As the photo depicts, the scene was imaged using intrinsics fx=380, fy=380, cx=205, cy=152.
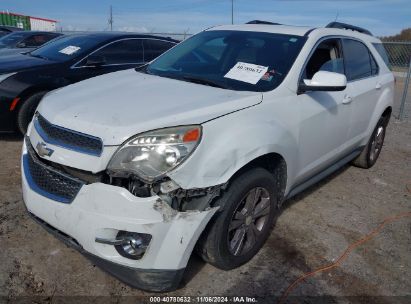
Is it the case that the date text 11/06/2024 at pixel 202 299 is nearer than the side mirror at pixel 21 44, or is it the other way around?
the date text 11/06/2024 at pixel 202 299

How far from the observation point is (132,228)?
2084 mm

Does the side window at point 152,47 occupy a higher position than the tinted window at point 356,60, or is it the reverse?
the tinted window at point 356,60

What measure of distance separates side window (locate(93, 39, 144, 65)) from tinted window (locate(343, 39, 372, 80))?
11.3 ft

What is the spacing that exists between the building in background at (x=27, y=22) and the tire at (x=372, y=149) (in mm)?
33005

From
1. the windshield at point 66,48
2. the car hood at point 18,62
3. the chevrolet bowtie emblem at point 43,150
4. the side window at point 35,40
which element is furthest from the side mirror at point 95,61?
the side window at point 35,40

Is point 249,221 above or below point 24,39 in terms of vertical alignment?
above

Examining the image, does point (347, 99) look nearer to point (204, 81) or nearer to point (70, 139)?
point (204, 81)

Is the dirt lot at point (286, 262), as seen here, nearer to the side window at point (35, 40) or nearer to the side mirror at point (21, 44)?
the side mirror at point (21, 44)

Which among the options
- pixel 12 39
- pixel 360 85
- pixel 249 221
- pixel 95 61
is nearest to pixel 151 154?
pixel 249 221

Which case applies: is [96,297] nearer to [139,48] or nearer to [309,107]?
[309,107]

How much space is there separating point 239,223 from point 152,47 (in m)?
4.62

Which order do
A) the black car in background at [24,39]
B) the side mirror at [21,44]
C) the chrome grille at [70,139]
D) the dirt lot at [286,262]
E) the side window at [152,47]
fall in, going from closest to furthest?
the chrome grille at [70,139] → the dirt lot at [286,262] → the side window at [152,47] → the side mirror at [21,44] → the black car in background at [24,39]

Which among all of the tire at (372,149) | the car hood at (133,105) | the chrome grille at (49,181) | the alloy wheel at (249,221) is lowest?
the tire at (372,149)

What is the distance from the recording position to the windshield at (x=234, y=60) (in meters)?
3.03
